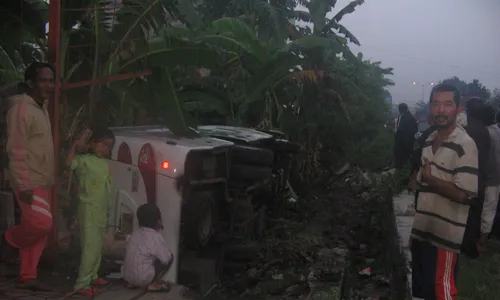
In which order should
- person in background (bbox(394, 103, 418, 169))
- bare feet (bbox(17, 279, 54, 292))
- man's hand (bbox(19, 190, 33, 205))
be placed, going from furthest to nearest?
person in background (bbox(394, 103, 418, 169)), bare feet (bbox(17, 279, 54, 292)), man's hand (bbox(19, 190, 33, 205))

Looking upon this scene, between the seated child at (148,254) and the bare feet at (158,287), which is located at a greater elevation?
the seated child at (148,254)

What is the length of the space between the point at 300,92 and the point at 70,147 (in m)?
6.58

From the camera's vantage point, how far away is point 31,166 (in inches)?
142

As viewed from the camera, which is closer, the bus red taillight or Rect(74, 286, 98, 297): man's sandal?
Rect(74, 286, 98, 297): man's sandal

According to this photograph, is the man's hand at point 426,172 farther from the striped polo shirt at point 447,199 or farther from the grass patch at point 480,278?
the grass patch at point 480,278

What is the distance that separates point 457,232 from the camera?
140 inches

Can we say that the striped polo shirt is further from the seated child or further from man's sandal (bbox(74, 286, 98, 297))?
man's sandal (bbox(74, 286, 98, 297))

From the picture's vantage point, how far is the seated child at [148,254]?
3.74 meters

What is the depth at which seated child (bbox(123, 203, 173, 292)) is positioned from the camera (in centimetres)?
374

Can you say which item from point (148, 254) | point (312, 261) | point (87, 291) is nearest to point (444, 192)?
point (148, 254)

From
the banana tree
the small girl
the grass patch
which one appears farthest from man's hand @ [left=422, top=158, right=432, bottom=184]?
the banana tree

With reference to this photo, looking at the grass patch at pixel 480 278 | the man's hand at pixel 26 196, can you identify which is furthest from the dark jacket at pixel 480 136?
the man's hand at pixel 26 196

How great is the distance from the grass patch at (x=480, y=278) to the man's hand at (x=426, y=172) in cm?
158

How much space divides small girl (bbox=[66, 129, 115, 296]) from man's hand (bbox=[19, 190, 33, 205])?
33 cm
